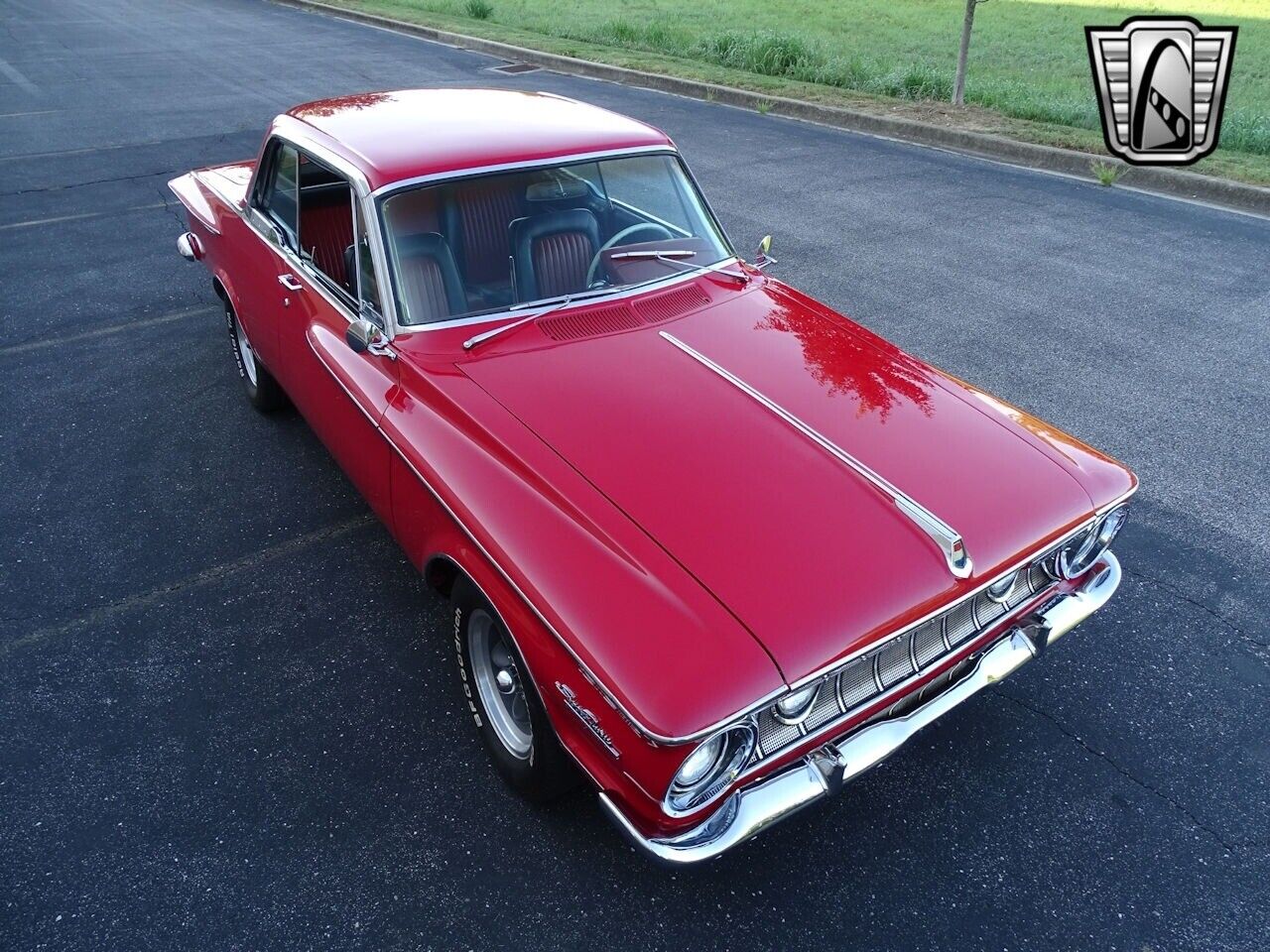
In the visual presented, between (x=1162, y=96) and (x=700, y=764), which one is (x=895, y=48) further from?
(x=700, y=764)

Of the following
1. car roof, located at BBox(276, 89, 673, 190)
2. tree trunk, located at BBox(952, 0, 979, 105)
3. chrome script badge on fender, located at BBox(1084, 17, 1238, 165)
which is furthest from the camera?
tree trunk, located at BBox(952, 0, 979, 105)

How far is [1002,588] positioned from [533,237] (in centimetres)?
208

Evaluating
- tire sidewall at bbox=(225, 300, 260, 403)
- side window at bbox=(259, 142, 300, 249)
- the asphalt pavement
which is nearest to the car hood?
the asphalt pavement

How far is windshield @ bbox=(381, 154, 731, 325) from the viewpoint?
3393 millimetres

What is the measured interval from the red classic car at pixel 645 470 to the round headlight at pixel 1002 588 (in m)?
0.03

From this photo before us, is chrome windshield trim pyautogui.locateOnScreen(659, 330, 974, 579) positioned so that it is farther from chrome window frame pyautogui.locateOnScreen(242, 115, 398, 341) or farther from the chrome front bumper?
chrome window frame pyautogui.locateOnScreen(242, 115, 398, 341)

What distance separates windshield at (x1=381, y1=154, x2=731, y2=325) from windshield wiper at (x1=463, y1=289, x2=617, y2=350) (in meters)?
0.02

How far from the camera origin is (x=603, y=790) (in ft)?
7.79

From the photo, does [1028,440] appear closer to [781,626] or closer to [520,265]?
[781,626]

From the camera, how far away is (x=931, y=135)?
1075 cm

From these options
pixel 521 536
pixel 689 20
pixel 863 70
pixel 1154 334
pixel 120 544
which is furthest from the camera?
pixel 689 20

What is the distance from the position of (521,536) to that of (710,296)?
1562 millimetres

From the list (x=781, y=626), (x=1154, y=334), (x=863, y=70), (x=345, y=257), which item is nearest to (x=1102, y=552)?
(x=781, y=626)

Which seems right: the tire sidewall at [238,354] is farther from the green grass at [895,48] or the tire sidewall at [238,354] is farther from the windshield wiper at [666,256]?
the green grass at [895,48]
